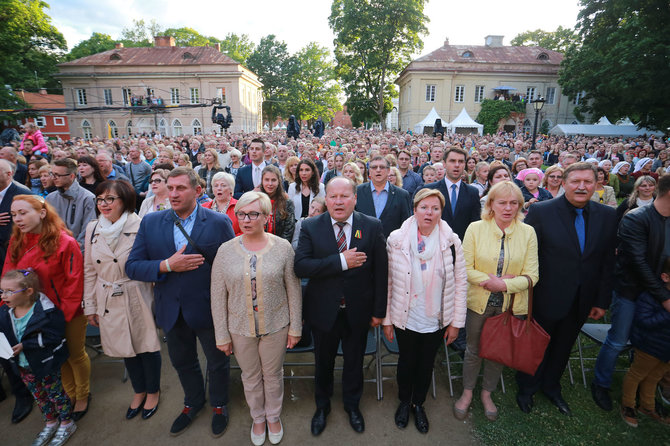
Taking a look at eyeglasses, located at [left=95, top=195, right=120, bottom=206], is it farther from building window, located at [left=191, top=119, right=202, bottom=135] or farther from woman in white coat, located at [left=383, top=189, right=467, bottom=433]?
building window, located at [left=191, top=119, right=202, bottom=135]

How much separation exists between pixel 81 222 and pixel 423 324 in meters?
3.96

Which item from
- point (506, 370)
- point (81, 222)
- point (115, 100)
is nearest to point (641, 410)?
point (506, 370)

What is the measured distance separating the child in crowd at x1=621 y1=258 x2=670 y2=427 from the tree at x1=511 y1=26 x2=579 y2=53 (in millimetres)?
59515

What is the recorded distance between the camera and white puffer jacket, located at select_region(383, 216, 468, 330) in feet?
9.03

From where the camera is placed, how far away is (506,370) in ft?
12.5

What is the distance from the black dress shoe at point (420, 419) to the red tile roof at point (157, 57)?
43.4m

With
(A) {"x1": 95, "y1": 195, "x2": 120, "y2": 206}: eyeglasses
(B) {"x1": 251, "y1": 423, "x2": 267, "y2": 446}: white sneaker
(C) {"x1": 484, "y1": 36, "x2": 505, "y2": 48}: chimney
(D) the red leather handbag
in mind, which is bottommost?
(B) {"x1": 251, "y1": 423, "x2": 267, "y2": 446}: white sneaker

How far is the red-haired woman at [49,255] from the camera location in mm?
2770

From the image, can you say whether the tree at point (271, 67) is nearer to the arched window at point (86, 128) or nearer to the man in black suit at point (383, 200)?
the arched window at point (86, 128)

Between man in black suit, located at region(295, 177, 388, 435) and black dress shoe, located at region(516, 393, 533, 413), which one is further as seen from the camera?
black dress shoe, located at region(516, 393, 533, 413)

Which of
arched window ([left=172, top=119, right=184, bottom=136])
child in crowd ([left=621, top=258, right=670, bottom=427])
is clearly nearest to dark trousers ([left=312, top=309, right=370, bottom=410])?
child in crowd ([left=621, top=258, right=670, bottom=427])

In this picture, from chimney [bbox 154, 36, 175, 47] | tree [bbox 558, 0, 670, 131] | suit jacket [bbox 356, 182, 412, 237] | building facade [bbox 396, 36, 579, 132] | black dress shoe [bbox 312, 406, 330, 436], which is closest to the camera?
black dress shoe [bbox 312, 406, 330, 436]

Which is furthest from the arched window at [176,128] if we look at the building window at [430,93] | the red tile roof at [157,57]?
the building window at [430,93]

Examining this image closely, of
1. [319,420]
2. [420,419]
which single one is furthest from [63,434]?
[420,419]
